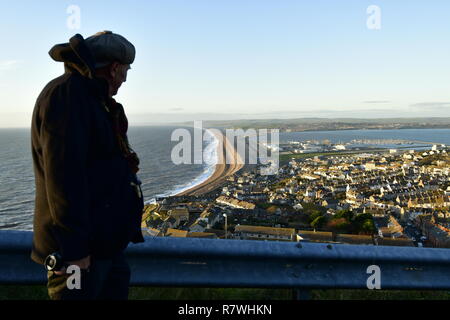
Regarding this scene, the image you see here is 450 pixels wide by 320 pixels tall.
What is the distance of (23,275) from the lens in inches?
103

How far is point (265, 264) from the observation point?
280 centimetres

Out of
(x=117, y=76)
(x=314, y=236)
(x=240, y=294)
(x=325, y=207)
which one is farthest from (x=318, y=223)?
(x=117, y=76)

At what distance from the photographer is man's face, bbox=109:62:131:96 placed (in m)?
2.17

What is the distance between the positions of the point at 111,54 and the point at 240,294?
2413mm

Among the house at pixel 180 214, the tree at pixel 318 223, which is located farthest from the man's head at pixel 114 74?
the house at pixel 180 214

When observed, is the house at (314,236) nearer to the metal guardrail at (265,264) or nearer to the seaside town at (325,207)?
the seaside town at (325,207)

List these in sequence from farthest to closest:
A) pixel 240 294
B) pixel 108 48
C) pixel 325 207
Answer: pixel 325 207
pixel 240 294
pixel 108 48

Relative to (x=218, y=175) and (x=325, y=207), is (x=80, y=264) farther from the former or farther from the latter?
(x=218, y=175)

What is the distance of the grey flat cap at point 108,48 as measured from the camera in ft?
6.84
